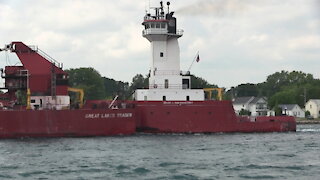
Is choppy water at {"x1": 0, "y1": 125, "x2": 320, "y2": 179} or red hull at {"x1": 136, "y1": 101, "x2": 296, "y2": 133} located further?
red hull at {"x1": 136, "y1": 101, "x2": 296, "y2": 133}

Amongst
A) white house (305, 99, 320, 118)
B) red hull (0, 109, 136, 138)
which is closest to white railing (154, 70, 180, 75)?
red hull (0, 109, 136, 138)

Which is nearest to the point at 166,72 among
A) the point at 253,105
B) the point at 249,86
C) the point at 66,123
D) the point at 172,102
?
Result: the point at 172,102

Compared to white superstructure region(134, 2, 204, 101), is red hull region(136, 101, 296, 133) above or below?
below

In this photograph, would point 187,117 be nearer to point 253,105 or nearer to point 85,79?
point 85,79

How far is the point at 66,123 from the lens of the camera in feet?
141

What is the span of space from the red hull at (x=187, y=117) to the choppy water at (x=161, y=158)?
9.81ft

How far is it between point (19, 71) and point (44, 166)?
16.6m

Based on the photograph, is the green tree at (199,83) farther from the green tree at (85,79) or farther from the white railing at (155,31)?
the white railing at (155,31)

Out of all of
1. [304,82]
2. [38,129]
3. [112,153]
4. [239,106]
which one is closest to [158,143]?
[112,153]

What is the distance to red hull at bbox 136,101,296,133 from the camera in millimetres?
45812

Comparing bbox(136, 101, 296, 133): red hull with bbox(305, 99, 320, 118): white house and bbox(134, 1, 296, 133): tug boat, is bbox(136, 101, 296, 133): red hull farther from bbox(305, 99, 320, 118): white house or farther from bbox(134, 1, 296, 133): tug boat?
bbox(305, 99, 320, 118): white house

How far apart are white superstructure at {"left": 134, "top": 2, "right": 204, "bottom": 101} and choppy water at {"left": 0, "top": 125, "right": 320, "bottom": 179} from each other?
4674mm

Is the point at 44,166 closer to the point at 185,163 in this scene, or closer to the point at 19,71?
the point at 185,163

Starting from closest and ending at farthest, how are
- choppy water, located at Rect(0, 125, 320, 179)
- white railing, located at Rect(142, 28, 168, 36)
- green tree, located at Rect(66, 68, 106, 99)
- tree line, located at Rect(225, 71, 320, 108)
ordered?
choppy water, located at Rect(0, 125, 320, 179), white railing, located at Rect(142, 28, 168, 36), green tree, located at Rect(66, 68, 106, 99), tree line, located at Rect(225, 71, 320, 108)
